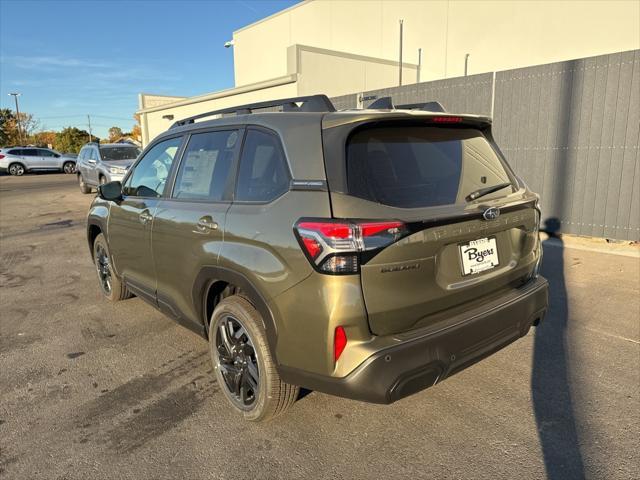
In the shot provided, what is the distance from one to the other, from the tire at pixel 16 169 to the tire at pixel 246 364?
3362cm

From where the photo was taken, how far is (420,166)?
8.30 feet

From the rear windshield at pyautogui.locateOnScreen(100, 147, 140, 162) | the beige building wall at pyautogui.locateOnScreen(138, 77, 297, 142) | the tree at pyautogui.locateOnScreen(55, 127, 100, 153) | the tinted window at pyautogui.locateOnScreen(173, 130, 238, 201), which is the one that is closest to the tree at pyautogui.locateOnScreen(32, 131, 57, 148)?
the tree at pyautogui.locateOnScreen(55, 127, 100, 153)

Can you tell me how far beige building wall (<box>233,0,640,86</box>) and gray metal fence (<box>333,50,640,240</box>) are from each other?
18.7ft

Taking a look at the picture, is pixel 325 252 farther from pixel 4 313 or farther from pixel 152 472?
pixel 4 313

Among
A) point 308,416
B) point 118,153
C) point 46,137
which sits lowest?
point 308,416

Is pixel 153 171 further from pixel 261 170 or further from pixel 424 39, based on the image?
pixel 424 39

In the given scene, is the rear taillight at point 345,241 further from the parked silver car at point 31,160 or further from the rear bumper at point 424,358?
the parked silver car at point 31,160

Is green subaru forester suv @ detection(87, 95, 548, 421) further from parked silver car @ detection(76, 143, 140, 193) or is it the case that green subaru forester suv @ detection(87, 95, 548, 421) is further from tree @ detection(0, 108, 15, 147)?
tree @ detection(0, 108, 15, 147)

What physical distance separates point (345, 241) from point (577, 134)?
703 cm

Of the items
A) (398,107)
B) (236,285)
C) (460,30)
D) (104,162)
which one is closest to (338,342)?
(236,285)

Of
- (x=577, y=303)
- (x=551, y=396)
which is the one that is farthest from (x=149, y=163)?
(x=577, y=303)

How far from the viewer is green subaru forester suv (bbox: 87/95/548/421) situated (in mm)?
2148

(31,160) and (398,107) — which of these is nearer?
(398,107)

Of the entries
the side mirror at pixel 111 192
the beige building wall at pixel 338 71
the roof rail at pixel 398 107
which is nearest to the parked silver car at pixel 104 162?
the beige building wall at pixel 338 71
